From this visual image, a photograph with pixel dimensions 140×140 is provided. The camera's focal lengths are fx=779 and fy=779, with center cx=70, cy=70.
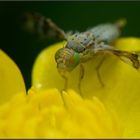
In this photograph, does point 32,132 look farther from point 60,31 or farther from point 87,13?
point 87,13

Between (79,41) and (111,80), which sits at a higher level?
(79,41)

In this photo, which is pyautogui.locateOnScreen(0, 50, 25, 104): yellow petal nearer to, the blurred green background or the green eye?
the green eye

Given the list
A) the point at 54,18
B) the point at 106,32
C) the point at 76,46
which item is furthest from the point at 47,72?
the point at 54,18

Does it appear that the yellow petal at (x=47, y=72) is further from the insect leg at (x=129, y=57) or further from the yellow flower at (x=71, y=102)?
the insect leg at (x=129, y=57)

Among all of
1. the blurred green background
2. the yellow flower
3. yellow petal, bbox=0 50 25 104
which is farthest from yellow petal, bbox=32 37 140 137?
the blurred green background

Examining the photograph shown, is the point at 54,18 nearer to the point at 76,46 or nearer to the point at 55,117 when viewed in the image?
the point at 76,46

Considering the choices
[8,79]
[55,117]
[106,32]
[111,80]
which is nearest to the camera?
[55,117]
